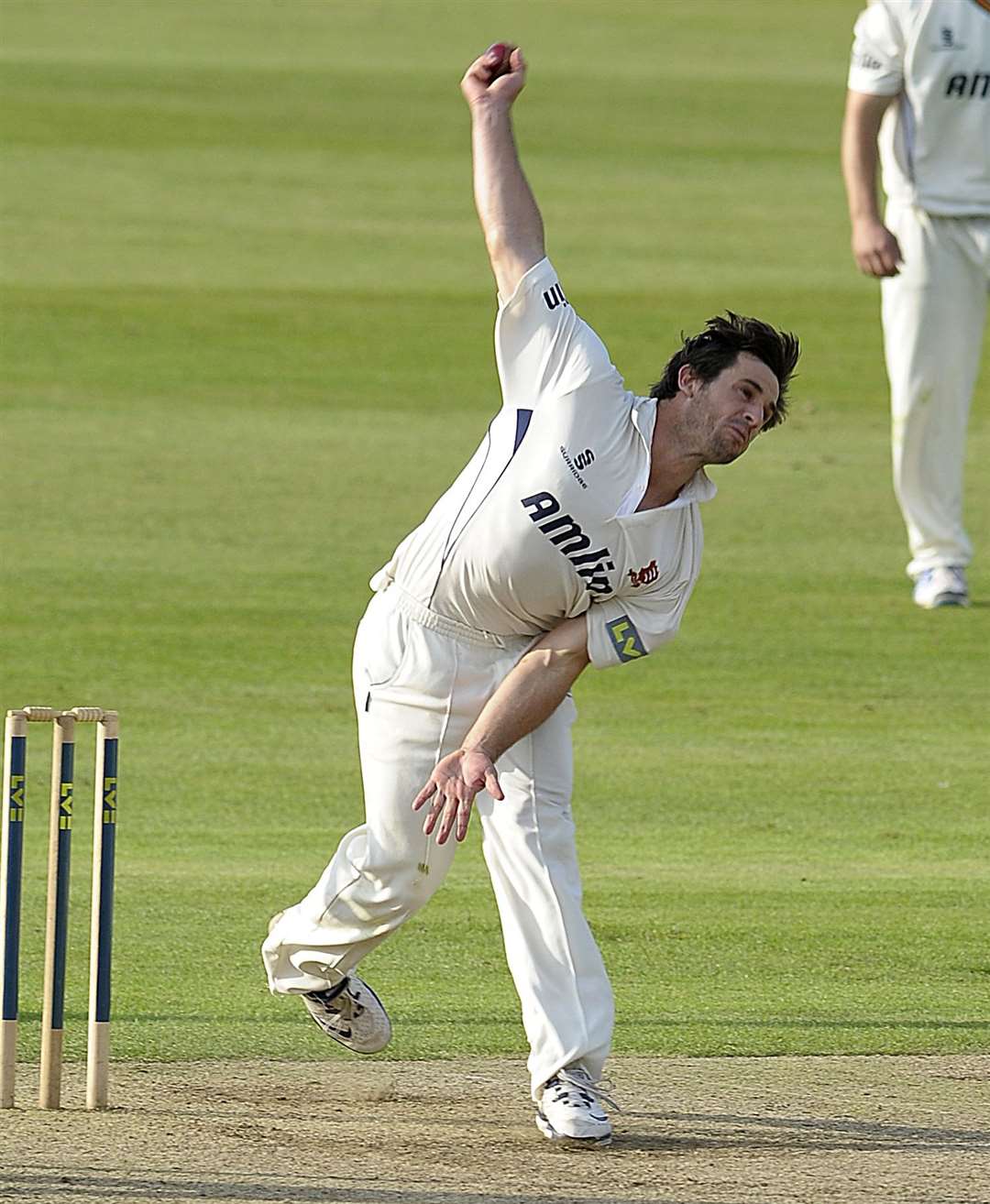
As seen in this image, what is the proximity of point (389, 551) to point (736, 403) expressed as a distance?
6.66m

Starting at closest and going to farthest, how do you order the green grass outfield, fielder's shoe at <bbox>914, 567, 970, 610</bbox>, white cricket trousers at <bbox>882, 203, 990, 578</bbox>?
the green grass outfield → white cricket trousers at <bbox>882, 203, 990, 578</bbox> → fielder's shoe at <bbox>914, 567, 970, 610</bbox>

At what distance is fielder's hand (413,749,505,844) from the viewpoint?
474 centimetres

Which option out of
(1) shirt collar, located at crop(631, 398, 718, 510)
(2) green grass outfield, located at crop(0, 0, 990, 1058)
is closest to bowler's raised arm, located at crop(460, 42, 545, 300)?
(1) shirt collar, located at crop(631, 398, 718, 510)

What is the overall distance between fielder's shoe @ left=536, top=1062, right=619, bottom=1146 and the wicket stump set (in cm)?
85

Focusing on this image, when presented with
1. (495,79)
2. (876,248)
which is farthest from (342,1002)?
(876,248)

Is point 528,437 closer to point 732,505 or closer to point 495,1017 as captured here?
point 495,1017

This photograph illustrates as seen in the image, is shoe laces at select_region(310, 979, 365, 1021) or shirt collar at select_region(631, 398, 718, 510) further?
shoe laces at select_region(310, 979, 365, 1021)

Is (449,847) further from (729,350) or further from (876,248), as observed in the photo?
(876,248)

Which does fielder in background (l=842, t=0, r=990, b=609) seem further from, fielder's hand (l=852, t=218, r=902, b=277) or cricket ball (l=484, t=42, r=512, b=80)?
cricket ball (l=484, t=42, r=512, b=80)

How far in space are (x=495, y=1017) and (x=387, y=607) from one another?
1.16 metres

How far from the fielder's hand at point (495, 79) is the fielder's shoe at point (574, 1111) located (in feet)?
6.38

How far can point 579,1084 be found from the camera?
482cm

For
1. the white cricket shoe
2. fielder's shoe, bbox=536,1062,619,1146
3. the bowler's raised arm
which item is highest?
the bowler's raised arm

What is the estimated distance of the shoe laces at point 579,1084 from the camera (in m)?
4.80
